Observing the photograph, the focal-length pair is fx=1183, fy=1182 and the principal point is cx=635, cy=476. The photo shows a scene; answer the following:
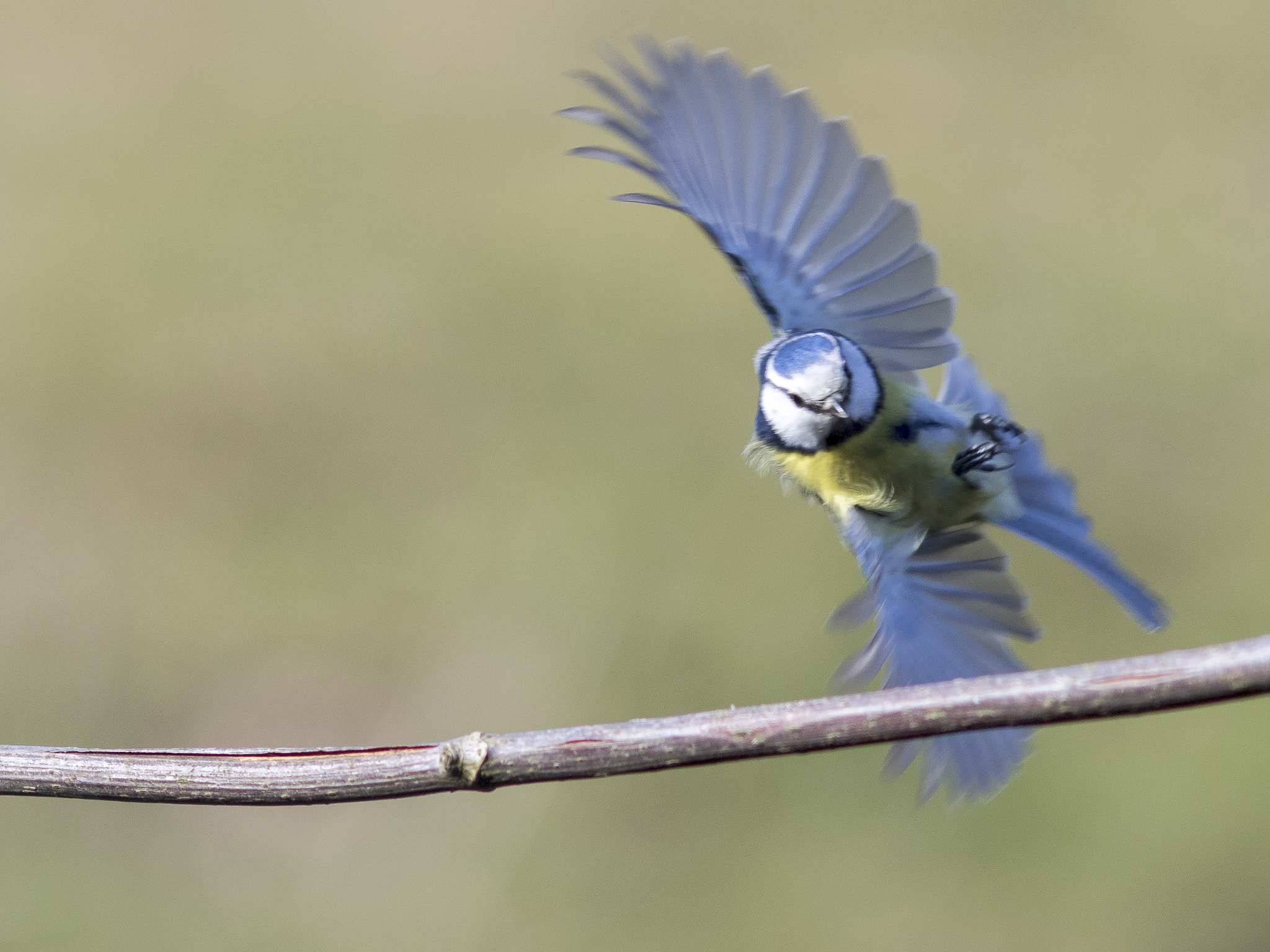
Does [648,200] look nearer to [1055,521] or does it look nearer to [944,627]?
[944,627]

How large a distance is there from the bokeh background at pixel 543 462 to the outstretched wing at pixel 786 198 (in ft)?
4.11

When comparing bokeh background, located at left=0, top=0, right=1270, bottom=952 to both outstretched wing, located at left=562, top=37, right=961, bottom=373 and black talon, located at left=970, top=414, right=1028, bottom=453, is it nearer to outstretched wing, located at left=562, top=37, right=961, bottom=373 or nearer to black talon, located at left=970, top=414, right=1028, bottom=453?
black talon, located at left=970, top=414, right=1028, bottom=453

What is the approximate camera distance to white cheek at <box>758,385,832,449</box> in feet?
4.53

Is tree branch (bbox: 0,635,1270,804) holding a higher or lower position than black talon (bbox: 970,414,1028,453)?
higher

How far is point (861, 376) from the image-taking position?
4.59 ft

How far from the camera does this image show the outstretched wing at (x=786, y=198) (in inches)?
49.3

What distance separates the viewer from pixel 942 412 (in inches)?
58.4

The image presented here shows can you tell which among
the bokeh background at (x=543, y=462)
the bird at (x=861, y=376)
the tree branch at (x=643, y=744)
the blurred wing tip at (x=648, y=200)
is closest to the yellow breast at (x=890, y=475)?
the bird at (x=861, y=376)

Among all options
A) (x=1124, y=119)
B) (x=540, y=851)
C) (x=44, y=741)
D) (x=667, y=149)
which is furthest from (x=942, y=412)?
(x=1124, y=119)

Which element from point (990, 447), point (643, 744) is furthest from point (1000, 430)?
point (643, 744)

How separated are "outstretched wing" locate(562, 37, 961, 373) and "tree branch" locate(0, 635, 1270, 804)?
60cm

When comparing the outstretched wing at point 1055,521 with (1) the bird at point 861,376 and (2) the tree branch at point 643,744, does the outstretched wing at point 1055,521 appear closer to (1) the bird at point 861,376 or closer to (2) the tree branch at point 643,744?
(1) the bird at point 861,376

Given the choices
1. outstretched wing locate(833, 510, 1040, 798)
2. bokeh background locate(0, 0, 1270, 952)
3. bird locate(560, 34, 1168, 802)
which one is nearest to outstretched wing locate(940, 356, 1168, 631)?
bird locate(560, 34, 1168, 802)

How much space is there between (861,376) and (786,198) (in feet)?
0.74
